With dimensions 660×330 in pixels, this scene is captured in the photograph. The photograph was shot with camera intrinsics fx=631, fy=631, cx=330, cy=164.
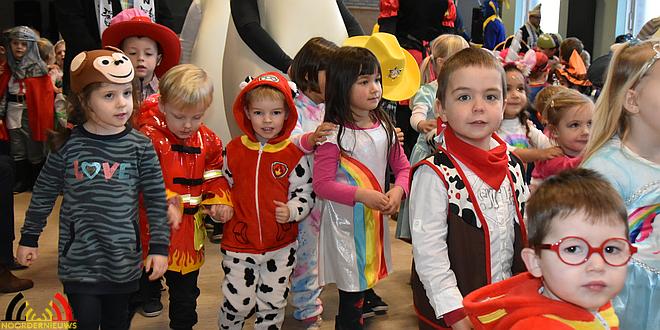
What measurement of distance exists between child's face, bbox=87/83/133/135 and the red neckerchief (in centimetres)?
109

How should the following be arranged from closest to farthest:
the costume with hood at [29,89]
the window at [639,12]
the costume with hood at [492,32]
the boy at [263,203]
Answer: the boy at [263,203] → the costume with hood at [29,89] → the costume with hood at [492,32] → the window at [639,12]

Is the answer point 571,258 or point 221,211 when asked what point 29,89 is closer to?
point 221,211

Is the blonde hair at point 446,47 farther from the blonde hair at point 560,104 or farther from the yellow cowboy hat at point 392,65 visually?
the blonde hair at point 560,104

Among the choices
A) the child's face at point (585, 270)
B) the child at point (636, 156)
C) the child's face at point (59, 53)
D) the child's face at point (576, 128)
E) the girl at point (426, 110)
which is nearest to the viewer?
the child's face at point (585, 270)

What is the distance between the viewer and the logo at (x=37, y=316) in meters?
2.38

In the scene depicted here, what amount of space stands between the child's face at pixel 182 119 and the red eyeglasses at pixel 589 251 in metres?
1.60

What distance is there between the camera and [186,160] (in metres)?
2.52

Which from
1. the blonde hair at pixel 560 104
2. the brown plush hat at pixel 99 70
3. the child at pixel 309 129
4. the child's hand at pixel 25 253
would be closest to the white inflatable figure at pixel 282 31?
the child at pixel 309 129

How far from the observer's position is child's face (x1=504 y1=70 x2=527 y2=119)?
3.02 meters

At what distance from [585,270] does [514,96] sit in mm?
1930

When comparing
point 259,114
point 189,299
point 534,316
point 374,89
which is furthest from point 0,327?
point 534,316

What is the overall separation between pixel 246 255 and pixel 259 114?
556 mm

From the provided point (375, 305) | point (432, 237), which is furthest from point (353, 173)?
point (375, 305)

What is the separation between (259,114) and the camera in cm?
248
